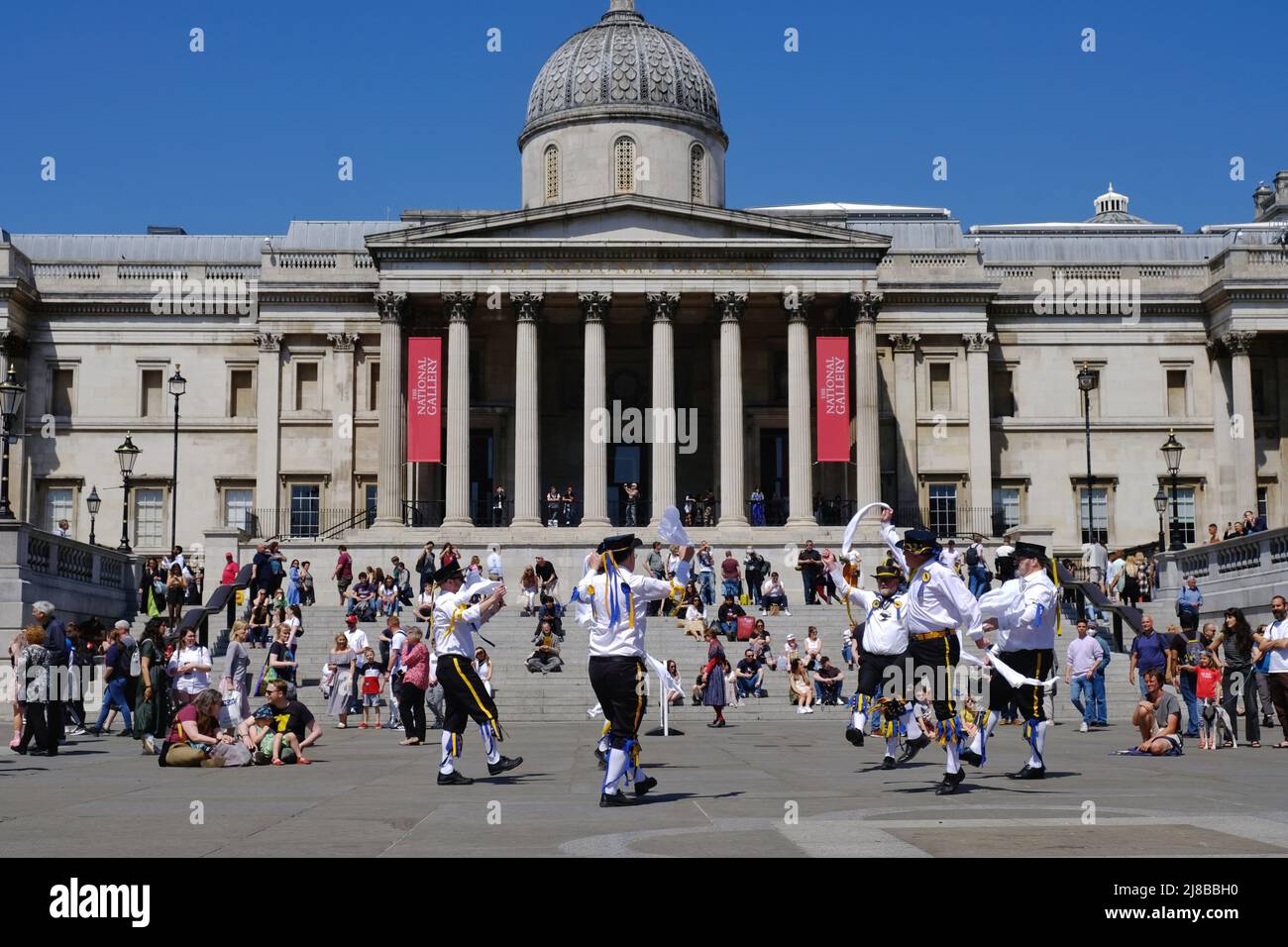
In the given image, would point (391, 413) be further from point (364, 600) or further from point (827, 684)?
point (827, 684)

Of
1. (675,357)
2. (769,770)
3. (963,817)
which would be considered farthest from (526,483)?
(963,817)

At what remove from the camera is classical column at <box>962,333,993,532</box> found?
188 ft

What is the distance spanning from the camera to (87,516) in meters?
58.4

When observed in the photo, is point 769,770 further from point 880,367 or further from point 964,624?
point 880,367

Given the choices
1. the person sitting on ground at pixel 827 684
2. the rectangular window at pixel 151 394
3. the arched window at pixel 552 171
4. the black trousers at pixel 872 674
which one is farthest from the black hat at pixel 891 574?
the rectangular window at pixel 151 394

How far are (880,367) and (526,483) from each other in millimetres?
15481

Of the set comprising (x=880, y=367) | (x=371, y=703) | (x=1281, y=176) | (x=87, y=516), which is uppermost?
(x=1281, y=176)

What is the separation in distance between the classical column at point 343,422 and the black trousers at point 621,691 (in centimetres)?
4423

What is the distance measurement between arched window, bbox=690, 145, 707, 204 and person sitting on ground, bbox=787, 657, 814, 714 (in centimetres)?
2978

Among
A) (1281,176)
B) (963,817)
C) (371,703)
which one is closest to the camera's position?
(963,817)

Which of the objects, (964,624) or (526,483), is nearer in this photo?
(964,624)

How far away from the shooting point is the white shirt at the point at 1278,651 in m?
22.2

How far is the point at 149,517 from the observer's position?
5838cm

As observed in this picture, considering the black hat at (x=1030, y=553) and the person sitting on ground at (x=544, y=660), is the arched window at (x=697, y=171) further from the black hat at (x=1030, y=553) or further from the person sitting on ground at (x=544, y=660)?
the black hat at (x=1030, y=553)
